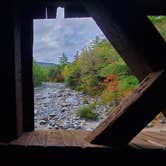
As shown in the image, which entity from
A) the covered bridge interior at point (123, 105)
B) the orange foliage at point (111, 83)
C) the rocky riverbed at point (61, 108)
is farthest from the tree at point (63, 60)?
the covered bridge interior at point (123, 105)

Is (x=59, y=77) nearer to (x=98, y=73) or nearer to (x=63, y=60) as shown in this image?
(x=63, y=60)

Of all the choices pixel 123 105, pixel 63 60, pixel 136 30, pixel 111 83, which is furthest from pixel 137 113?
pixel 63 60

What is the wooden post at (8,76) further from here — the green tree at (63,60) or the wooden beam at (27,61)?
the green tree at (63,60)

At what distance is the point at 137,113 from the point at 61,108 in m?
10.7

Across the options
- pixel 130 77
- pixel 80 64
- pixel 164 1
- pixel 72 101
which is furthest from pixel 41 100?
pixel 164 1

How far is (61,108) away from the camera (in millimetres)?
11836

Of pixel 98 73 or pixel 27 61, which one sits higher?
pixel 98 73

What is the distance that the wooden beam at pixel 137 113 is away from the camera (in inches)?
49.9

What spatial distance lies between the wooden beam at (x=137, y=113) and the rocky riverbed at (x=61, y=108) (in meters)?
7.95

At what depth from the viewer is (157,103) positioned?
128 cm

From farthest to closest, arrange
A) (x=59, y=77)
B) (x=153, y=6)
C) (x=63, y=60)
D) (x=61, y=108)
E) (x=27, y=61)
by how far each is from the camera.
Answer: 1. (x=59, y=77)
2. (x=63, y=60)
3. (x=61, y=108)
4. (x=27, y=61)
5. (x=153, y=6)

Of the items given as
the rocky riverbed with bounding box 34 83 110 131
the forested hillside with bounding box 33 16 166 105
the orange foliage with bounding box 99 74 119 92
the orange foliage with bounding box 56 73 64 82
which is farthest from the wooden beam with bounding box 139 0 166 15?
the orange foliage with bounding box 56 73 64 82

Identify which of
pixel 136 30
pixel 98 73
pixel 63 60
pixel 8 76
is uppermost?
pixel 63 60

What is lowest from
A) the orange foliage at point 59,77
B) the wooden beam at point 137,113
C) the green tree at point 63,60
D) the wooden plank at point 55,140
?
the wooden plank at point 55,140
